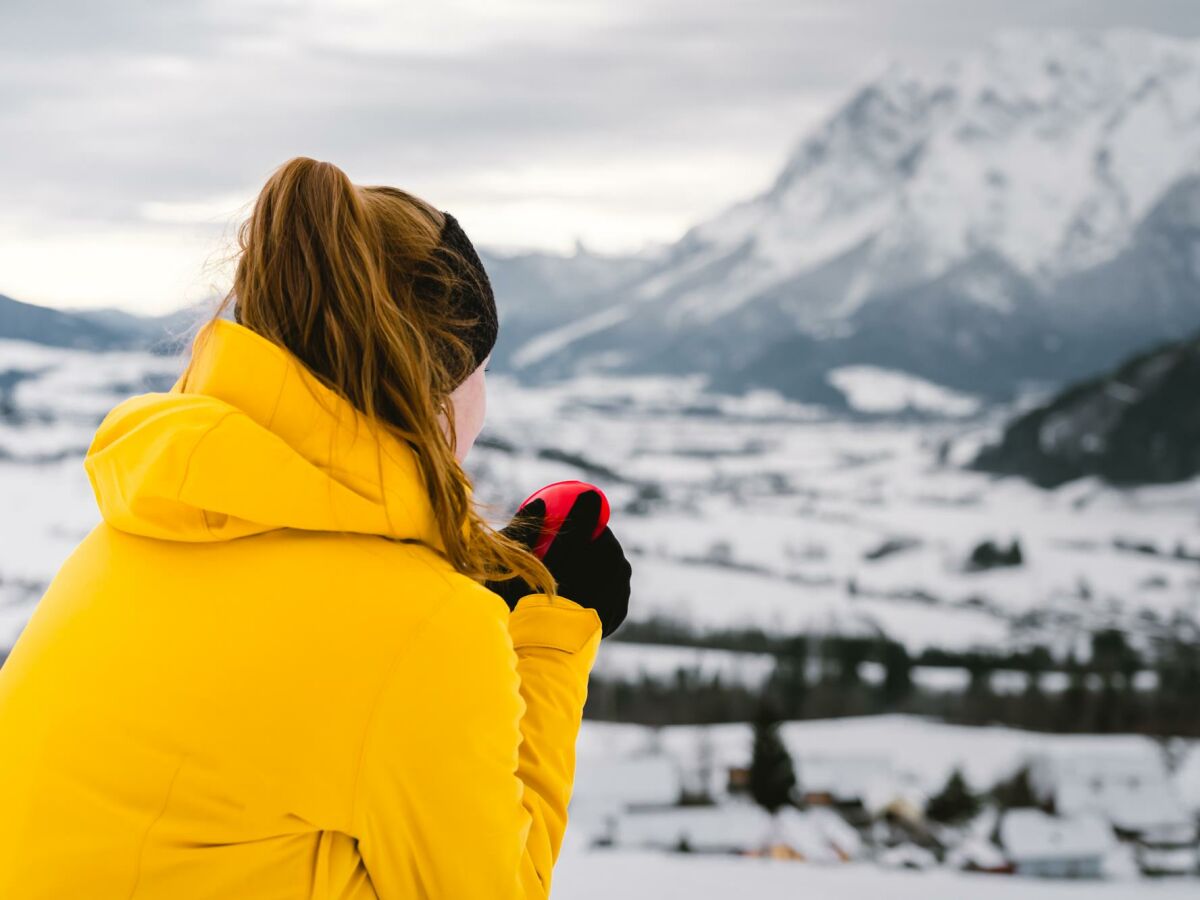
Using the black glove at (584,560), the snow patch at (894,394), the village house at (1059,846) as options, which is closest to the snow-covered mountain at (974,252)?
the snow patch at (894,394)

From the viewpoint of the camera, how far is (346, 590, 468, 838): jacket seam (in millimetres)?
684

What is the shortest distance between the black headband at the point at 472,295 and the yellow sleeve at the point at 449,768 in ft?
0.77

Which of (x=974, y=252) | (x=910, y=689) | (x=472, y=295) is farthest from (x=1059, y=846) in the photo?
(x=974, y=252)

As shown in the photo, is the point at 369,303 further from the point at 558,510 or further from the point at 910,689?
the point at 910,689

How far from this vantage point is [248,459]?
2.24ft

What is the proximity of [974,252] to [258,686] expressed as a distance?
423 ft

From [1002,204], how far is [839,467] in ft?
232

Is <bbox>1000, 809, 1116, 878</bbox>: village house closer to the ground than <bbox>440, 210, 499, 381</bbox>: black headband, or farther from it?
closer to the ground

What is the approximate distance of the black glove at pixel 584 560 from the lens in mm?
979

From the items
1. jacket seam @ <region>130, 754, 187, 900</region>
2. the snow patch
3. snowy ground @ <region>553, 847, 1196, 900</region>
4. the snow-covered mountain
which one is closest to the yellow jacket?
jacket seam @ <region>130, 754, 187, 900</region>

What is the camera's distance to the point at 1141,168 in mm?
118875

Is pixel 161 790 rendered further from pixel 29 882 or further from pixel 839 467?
pixel 839 467

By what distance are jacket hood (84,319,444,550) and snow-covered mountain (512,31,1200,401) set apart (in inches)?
3476

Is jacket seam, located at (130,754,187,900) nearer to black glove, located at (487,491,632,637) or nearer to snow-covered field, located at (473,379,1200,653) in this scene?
black glove, located at (487,491,632,637)
